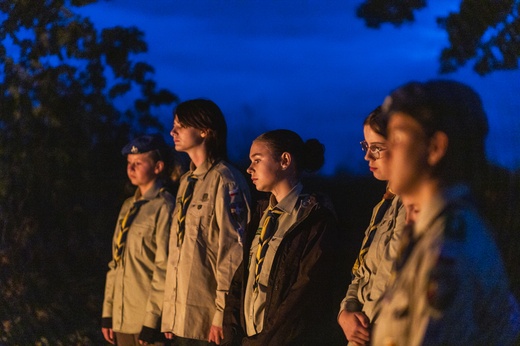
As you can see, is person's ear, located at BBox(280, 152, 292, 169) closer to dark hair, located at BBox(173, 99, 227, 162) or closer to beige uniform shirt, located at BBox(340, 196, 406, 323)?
dark hair, located at BBox(173, 99, 227, 162)

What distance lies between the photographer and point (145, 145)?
16.0 ft

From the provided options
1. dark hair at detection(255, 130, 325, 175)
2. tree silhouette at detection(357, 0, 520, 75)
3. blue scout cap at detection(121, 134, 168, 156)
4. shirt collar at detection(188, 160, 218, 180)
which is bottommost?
shirt collar at detection(188, 160, 218, 180)

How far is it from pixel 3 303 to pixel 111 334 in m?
1.96

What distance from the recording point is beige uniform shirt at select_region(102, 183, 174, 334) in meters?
4.64

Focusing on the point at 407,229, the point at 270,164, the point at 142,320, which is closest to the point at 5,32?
the point at 142,320

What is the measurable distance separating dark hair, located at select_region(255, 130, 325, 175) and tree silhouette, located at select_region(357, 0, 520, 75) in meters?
0.77

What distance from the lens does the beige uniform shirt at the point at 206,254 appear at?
4109mm

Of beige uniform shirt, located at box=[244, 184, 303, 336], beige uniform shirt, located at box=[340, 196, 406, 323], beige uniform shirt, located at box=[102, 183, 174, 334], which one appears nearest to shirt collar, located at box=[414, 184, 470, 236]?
beige uniform shirt, located at box=[340, 196, 406, 323]

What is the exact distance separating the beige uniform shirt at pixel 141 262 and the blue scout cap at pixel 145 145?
29 centimetres

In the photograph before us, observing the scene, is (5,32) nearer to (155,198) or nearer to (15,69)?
(15,69)

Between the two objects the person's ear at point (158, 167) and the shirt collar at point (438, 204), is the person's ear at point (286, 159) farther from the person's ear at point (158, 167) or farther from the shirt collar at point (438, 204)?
the shirt collar at point (438, 204)

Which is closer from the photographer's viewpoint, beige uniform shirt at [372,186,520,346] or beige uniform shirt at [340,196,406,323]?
beige uniform shirt at [372,186,520,346]

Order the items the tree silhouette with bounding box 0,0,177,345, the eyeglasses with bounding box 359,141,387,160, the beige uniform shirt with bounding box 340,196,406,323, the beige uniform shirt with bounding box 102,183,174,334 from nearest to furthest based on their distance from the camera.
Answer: the beige uniform shirt with bounding box 340,196,406,323 < the eyeglasses with bounding box 359,141,387,160 < the beige uniform shirt with bounding box 102,183,174,334 < the tree silhouette with bounding box 0,0,177,345

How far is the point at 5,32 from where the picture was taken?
6590mm
